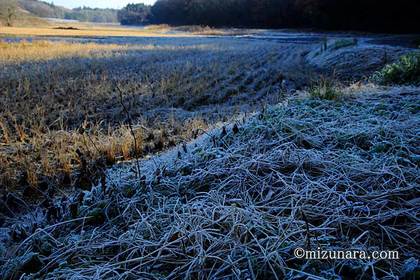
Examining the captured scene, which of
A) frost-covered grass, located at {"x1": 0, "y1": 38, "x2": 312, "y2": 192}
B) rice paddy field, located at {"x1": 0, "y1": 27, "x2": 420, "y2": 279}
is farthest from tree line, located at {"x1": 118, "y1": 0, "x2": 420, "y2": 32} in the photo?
rice paddy field, located at {"x1": 0, "y1": 27, "x2": 420, "y2": 279}

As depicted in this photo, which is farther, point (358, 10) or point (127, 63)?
point (358, 10)

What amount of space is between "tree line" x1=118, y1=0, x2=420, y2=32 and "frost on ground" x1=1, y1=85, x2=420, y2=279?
42.0 m

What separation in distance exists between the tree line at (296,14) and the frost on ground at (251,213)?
41954mm

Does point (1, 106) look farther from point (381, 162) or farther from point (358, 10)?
point (358, 10)

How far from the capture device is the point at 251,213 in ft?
6.68

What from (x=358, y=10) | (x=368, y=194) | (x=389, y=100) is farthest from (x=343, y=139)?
(x=358, y=10)

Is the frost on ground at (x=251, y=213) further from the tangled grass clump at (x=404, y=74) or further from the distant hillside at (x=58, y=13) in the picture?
the distant hillside at (x=58, y=13)

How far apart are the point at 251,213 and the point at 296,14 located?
57797 mm

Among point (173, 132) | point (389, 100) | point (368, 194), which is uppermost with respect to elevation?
point (389, 100)

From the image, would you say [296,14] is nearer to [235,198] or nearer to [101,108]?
[101,108]

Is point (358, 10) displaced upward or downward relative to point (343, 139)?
upward

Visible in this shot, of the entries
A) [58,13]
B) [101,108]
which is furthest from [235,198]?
[58,13]

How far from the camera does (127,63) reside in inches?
511

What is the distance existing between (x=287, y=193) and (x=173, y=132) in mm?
3097
